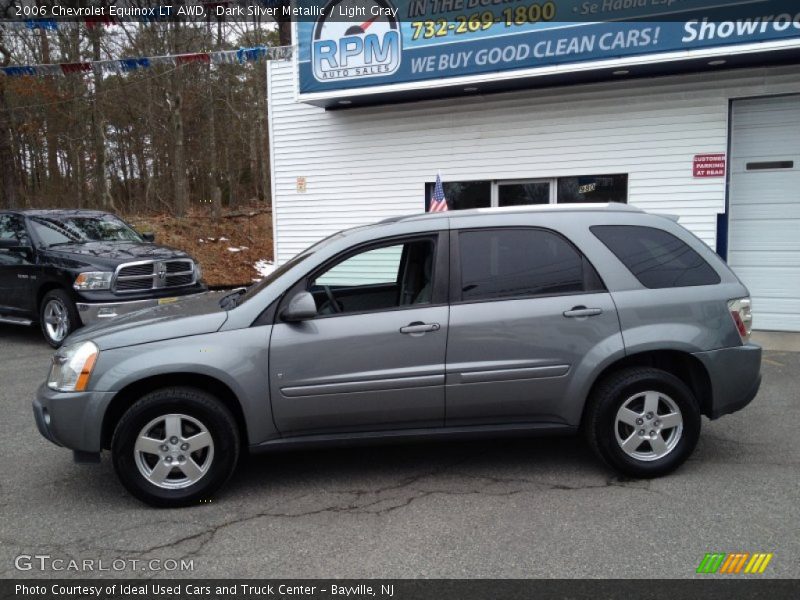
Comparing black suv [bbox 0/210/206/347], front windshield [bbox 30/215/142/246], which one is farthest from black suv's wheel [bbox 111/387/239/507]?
front windshield [bbox 30/215/142/246]

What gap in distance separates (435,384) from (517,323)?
64 centimetres

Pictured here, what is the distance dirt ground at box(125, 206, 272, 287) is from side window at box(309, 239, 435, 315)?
10.8 metres

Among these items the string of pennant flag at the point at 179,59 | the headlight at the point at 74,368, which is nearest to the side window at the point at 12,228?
the string of pennant flag at the point at 179,59

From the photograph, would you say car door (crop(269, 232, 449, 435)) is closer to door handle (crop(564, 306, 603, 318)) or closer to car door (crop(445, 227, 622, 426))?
car door (crop(445, 227, 622, 426))

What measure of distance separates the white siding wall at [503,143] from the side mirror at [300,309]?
694 cm

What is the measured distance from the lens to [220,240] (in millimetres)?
20094

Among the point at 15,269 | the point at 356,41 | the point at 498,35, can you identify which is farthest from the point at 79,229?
the point at 498,35

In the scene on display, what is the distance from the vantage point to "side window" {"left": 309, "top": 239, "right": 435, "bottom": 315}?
14.5 ft

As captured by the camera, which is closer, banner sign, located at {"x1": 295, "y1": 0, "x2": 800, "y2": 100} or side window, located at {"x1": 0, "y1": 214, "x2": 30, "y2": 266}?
banner sign, located at {"x1": 295, "y1": 0, "x2": 800, "y2": 100}

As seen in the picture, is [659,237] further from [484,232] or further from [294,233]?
[294,233]

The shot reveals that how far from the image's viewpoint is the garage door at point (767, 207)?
8922mm

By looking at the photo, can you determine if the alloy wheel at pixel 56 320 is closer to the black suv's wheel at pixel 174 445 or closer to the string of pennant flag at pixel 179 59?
the string of pennant flag at pixel 179 59

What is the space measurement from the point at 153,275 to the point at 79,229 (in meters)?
1.81

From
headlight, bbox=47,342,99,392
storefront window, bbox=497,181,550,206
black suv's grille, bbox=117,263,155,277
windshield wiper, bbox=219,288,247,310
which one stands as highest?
storefront window, bbox=497,181,550,206
